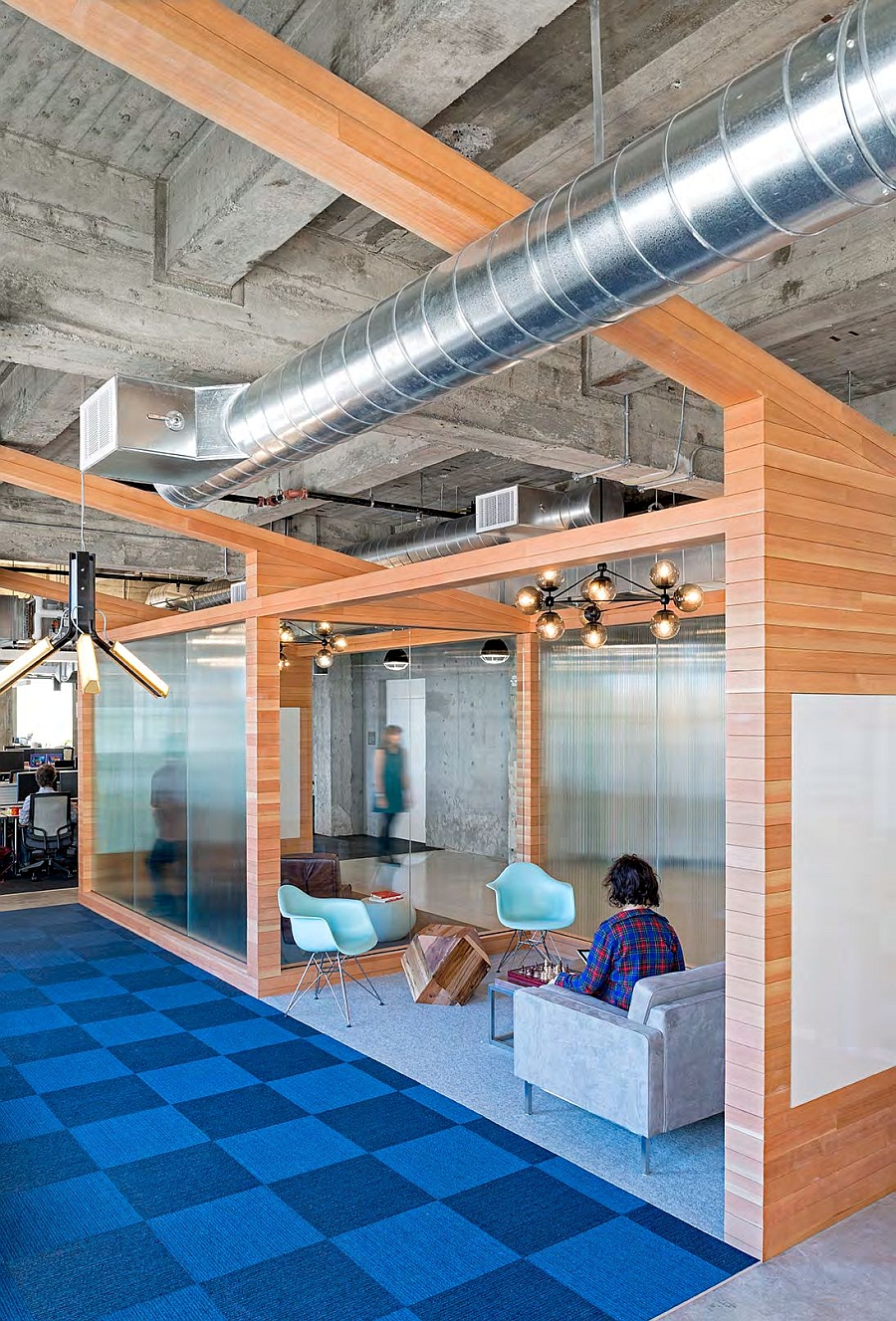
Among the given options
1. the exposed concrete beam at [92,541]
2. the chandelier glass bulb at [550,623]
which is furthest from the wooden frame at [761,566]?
the exposed concrete beam at [92,541]

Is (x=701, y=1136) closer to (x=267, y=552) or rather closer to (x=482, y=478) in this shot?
(x=267, y=552)

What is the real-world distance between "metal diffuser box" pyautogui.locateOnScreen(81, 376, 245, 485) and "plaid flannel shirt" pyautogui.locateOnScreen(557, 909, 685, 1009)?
2978 mm

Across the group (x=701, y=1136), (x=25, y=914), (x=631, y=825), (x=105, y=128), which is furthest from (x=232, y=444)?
(x=25, y=914)

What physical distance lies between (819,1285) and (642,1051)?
1.09 metres

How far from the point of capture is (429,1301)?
3.62 metres

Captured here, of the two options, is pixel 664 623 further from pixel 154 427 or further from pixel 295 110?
pixel 295 110

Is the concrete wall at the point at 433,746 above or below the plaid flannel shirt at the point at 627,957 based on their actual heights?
above

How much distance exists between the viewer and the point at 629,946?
4.99 meters

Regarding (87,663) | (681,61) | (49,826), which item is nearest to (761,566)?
(681,61)

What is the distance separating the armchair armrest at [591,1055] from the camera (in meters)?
4.50

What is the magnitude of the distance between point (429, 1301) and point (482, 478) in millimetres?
7010

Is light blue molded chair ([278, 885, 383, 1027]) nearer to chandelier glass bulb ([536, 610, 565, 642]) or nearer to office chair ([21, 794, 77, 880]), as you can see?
chandelier glass bulb ([536, 610, 565, 642])

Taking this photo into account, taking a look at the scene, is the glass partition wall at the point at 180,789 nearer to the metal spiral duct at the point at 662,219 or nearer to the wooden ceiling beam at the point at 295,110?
→ the metal spiral duct at the point at 662,219

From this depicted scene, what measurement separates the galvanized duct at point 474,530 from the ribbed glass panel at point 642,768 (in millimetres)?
1256
